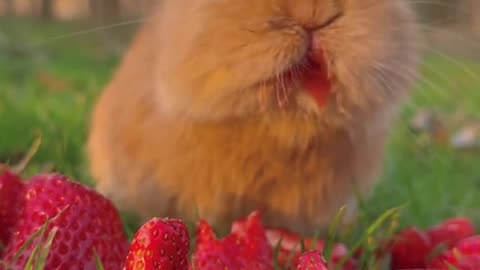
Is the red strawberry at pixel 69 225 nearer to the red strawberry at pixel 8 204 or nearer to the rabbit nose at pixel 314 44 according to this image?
the red strawberry at pixel 8 204

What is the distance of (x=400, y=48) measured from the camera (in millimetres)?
1356

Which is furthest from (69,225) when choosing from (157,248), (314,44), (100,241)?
(314,44)

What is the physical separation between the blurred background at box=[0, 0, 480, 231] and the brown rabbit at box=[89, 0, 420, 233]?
0.39 feet

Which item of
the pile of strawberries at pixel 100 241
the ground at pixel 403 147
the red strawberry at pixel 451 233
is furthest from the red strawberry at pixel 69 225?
the red strawberry at pixel 451 233

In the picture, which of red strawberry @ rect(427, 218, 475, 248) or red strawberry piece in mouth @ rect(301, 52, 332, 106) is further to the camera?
red strawberry @ rect(427, 218, 475, 248)

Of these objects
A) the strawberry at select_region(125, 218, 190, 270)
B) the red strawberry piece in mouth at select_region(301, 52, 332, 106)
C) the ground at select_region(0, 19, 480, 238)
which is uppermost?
the red strawberry piece in mouth at select_region(301, 52, 332, 106)

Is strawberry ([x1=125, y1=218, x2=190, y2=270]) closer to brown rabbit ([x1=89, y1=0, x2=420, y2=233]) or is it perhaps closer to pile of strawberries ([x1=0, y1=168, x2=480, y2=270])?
pile of strawberries ([x1=0, y1=168, x2=480, y2=270])

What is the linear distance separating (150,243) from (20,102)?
212 cm

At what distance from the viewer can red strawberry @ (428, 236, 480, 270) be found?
1148 mm

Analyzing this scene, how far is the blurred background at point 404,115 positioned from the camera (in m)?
1.70

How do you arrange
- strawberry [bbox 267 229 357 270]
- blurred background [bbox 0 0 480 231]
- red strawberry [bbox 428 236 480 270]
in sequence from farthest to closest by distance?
blurred background [bbox 0 0 480 231]
strawberry [bbox 267 229 357 270]
red strawberry [bbox 428 236 480 270]

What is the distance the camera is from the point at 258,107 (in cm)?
133

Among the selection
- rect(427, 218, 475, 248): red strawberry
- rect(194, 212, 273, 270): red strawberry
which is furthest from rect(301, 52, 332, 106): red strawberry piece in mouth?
rect(427, 218, 475, 248): red strawberry

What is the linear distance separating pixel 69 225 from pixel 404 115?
1140 mm
